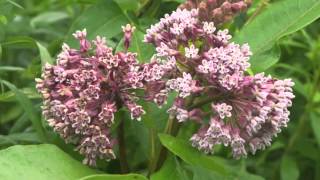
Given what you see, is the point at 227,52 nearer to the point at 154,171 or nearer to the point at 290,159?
the point at 154,171

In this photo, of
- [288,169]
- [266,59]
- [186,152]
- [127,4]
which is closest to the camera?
[186,152]

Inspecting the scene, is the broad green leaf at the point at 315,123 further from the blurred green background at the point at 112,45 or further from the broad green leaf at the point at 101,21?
the broad green leaf at the point at 101,21

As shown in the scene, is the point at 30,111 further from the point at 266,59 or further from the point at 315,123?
the point at 315,123

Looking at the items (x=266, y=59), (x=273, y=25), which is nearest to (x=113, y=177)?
(x=266, y=59)

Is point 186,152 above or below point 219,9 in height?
below

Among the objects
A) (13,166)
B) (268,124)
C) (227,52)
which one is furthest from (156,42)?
(13,166)

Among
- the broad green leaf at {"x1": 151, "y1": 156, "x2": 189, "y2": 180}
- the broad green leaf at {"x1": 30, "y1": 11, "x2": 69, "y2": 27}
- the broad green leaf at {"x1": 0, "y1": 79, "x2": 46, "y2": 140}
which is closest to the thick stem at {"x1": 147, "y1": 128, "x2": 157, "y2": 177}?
the broad green leaf at {"x1": 151, "y1": 156, "x2": 189, "y2": 180}

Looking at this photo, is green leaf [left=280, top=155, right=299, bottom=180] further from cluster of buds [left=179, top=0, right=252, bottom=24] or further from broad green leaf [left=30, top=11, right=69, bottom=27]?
broad green leaf [left=30, top=11, right=69, bottom=27]
